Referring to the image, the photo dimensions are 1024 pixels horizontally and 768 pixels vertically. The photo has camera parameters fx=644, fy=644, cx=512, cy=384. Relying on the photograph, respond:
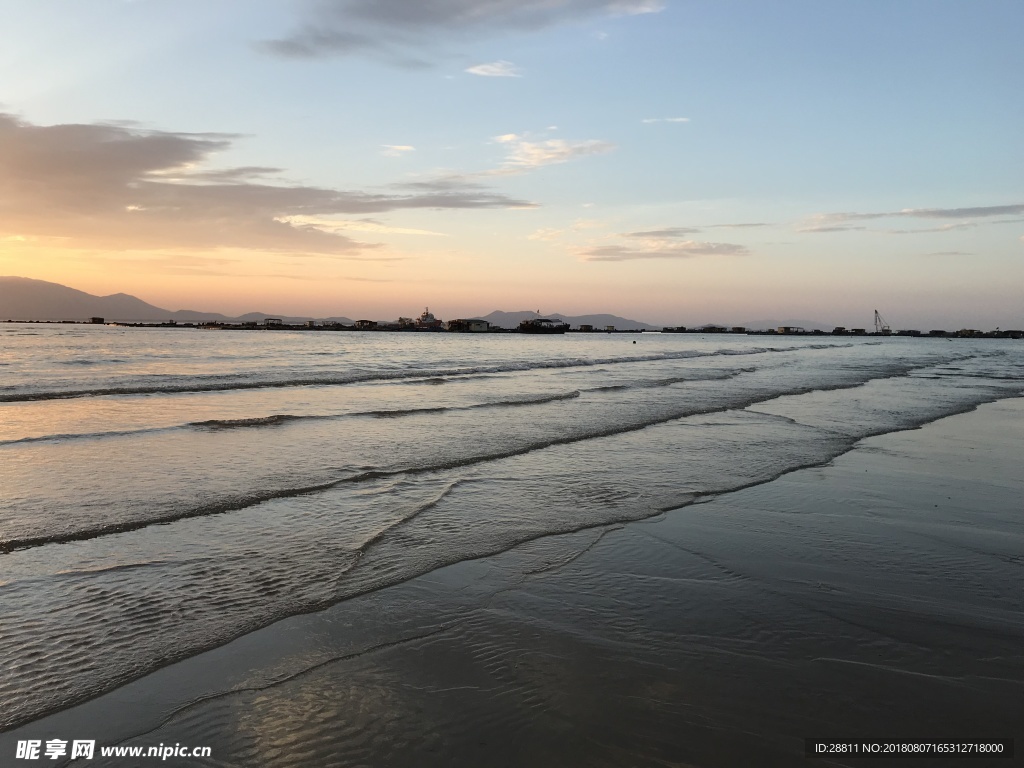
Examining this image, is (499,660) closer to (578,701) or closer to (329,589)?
(578,701)

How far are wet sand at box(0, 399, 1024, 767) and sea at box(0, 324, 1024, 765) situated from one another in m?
0.07

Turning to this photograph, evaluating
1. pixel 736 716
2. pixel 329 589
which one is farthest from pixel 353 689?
pixel 736 716

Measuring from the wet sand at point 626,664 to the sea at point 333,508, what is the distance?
0.23 feet

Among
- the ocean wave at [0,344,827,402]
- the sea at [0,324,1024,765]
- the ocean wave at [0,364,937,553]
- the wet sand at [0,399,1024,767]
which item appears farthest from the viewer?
the ocean wave at [0,344,827,402]

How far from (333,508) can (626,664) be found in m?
5.68

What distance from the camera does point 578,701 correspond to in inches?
170

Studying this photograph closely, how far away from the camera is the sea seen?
5.35 metres

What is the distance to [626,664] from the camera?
4.84 metres

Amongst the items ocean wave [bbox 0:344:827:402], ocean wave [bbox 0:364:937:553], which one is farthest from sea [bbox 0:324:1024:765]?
ocean wave [bbox 0:344:827:402]

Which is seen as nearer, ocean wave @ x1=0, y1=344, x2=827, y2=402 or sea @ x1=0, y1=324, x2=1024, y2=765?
sea @ x1=0, y1=324, x2=1024, y2=765

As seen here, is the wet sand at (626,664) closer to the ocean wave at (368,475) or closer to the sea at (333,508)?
the sea at (333,508)

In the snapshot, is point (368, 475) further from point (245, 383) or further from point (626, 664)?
point (245, 383)

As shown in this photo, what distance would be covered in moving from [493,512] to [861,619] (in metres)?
4.96

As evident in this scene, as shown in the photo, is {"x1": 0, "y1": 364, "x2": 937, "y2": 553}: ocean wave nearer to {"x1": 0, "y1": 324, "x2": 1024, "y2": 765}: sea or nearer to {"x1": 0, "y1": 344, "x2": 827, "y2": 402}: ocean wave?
{"x1": 0, "y1": 324, "x2": 1024, "y2": 765}: sea
